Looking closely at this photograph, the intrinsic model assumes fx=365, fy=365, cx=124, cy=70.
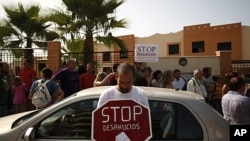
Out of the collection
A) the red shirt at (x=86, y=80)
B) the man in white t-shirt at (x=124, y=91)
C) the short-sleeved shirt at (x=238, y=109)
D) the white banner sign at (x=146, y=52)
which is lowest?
the short-sleeved shirt at (x=238, y=109)

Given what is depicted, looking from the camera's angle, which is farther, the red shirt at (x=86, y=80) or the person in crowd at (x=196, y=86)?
the red shirt at (x=86, y=80)

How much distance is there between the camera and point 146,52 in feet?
35.3

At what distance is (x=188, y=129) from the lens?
13.4 feet

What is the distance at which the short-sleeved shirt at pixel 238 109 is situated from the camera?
4.77 metres

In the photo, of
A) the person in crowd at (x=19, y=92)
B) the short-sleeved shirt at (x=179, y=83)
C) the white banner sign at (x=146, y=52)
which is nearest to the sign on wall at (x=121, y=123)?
the short-sleeved shirt at (x=179, y=83)

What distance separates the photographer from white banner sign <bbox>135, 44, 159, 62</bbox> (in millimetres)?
10609

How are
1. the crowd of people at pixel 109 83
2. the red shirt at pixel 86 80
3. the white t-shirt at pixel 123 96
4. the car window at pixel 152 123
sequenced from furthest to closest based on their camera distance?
the red shirt at pixel 86 80, the crowd of people at pixel 109 83, the car window at pixel 152 123, the white t-shirt at pixel 123 96

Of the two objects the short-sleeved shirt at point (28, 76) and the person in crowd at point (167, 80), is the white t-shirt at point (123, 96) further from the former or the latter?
the short-sleeved shirt at point (28, 76)

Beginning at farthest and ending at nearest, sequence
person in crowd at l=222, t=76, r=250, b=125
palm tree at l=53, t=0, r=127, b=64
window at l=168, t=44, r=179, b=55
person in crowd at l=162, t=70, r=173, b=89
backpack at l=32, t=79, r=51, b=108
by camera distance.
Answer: window at l=168, t=44, r=179, b=55, palm tree at l=53, t=0, r=127, b=64, person in crowd at l=162, t=70, r=173, b=89, backpack at l=32, t=79, r=51, b=108, person in crowd at l=222, t=76, r=250, b=125

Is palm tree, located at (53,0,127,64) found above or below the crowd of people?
above

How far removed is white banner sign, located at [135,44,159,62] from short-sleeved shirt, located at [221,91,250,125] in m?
5.80

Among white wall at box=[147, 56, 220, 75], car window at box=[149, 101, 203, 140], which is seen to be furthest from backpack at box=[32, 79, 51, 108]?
white wall at box=[147, 56, 220, 75]

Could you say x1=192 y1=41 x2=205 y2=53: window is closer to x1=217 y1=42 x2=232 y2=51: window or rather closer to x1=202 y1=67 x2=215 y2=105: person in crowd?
x1=217 y1=42 x2=232 y2=51: window

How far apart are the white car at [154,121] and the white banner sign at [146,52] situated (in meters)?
6.35
